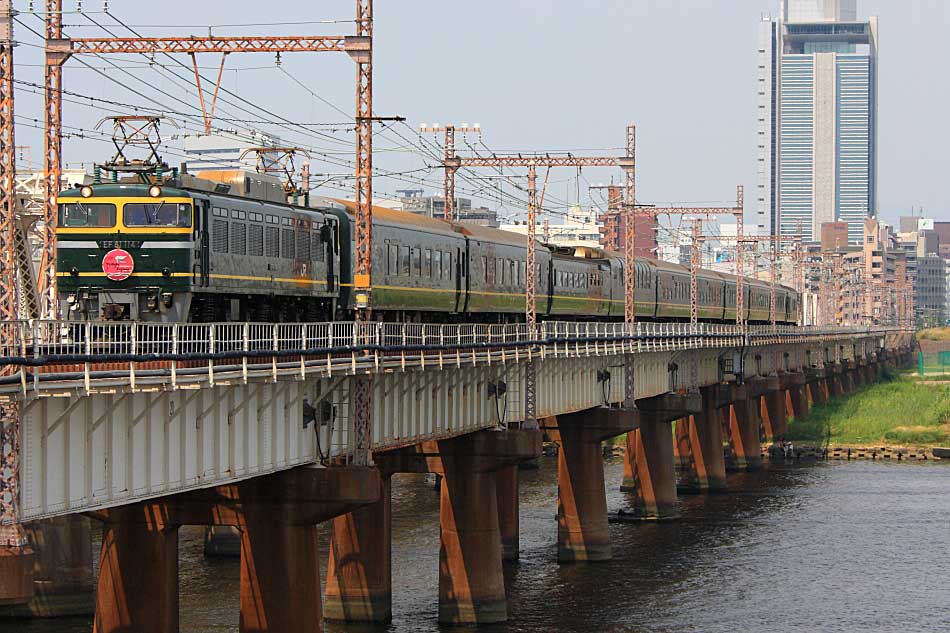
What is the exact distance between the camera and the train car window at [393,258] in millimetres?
59812

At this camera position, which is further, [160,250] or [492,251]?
[492,251]

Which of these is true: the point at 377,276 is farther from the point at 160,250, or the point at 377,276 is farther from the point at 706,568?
the point at 706,568

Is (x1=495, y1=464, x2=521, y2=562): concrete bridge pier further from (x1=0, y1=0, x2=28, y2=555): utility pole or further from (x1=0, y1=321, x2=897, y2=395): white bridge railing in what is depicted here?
(x1=0, y1=0, x2=28, y2=555): utility pole

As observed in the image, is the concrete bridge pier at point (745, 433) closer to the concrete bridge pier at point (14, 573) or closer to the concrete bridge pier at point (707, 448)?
the concrete bridge pier at point (707, 448)

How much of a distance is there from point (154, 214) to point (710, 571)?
37413 mm

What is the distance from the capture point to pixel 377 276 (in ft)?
193

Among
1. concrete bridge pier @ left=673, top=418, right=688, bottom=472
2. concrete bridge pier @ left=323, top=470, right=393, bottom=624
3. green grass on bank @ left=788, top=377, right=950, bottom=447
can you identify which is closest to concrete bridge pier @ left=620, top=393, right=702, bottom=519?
concrete bridge pier @ left=673, top=418, right=688, bottom=472

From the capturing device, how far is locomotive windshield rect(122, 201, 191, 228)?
144ft

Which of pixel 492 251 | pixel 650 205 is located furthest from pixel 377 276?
pixel 650 205

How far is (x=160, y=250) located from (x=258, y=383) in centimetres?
737

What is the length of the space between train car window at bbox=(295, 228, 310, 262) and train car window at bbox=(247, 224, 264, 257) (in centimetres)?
246

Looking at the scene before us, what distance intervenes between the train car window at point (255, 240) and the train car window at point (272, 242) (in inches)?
9.4

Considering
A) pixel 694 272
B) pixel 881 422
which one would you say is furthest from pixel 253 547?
pixel 881 422

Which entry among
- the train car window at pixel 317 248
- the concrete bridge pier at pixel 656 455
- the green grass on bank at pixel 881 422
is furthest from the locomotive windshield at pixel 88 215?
the green grass on bank at pixel 881 422
